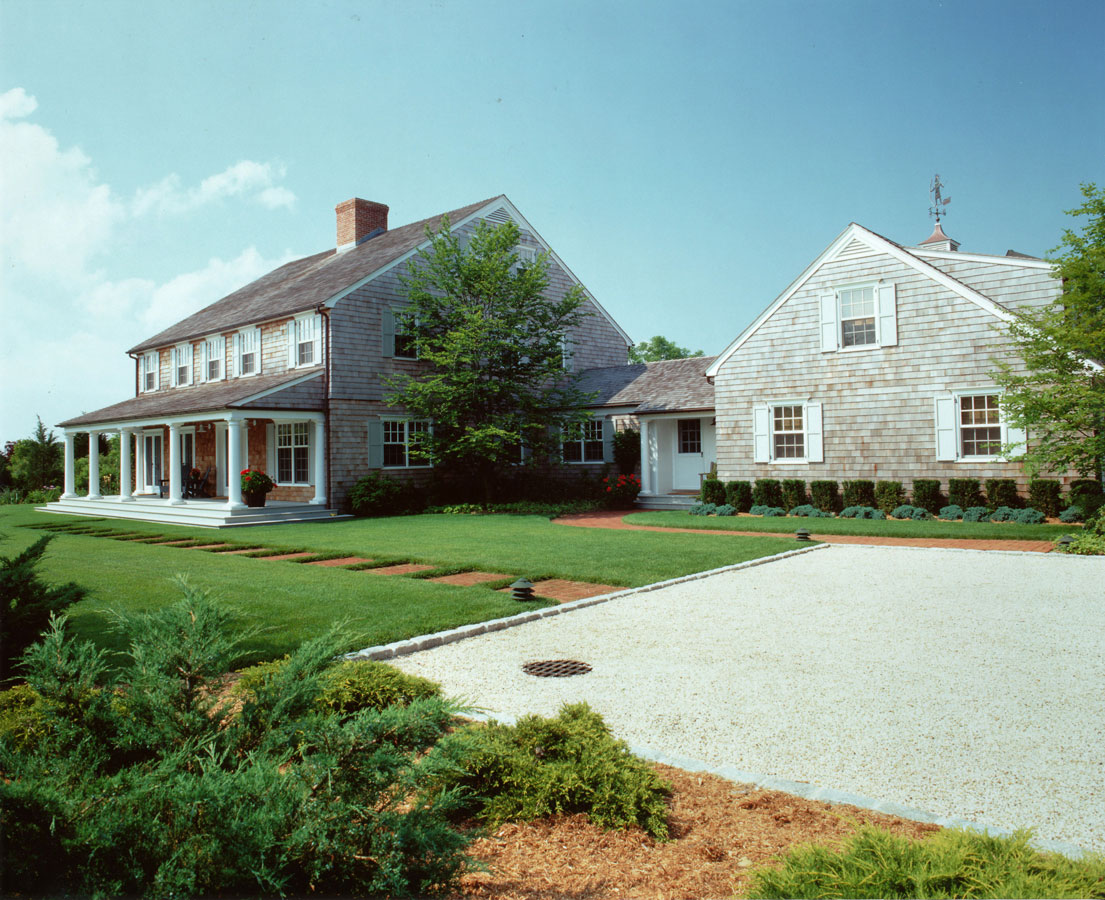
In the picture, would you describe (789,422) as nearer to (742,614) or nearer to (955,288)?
(955,288)

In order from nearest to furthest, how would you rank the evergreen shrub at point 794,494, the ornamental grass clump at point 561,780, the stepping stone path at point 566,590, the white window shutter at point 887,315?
the ornamental grass clump at point 561,780 < the stepping stone path at point 566,590 < the white window shutter at point 887,315 < the evergreen shrub at point 794,494

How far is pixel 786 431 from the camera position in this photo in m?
19.4

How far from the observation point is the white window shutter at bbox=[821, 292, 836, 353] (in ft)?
61.1

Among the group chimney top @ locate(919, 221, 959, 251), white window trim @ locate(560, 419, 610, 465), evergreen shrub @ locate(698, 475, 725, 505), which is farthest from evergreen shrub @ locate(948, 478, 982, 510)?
chimney top @ locate(919, 221, 959, 251)

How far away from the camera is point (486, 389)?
21797mm

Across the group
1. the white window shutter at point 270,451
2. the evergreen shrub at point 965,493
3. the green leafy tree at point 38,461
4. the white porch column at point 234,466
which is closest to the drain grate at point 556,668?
the evergreen shrub at point 965,493

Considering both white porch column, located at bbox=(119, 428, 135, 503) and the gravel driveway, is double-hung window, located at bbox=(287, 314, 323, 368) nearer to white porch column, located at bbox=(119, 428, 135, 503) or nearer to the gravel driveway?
white porch column, located at bbox=(119, 428, 135, 503)

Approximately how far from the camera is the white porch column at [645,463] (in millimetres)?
21953

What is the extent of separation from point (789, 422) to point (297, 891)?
18668mm

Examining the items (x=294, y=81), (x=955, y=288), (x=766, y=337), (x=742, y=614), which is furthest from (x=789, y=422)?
(x=294, y=81)

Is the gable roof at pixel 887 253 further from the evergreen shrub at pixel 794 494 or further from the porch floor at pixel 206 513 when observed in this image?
the porch floor at pixel 206 513

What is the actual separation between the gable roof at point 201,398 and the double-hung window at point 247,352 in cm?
33

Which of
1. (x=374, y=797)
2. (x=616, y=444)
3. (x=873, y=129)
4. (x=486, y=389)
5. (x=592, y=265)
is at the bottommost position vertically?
(x=374, y=797)

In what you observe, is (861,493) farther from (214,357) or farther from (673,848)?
(214,357)
